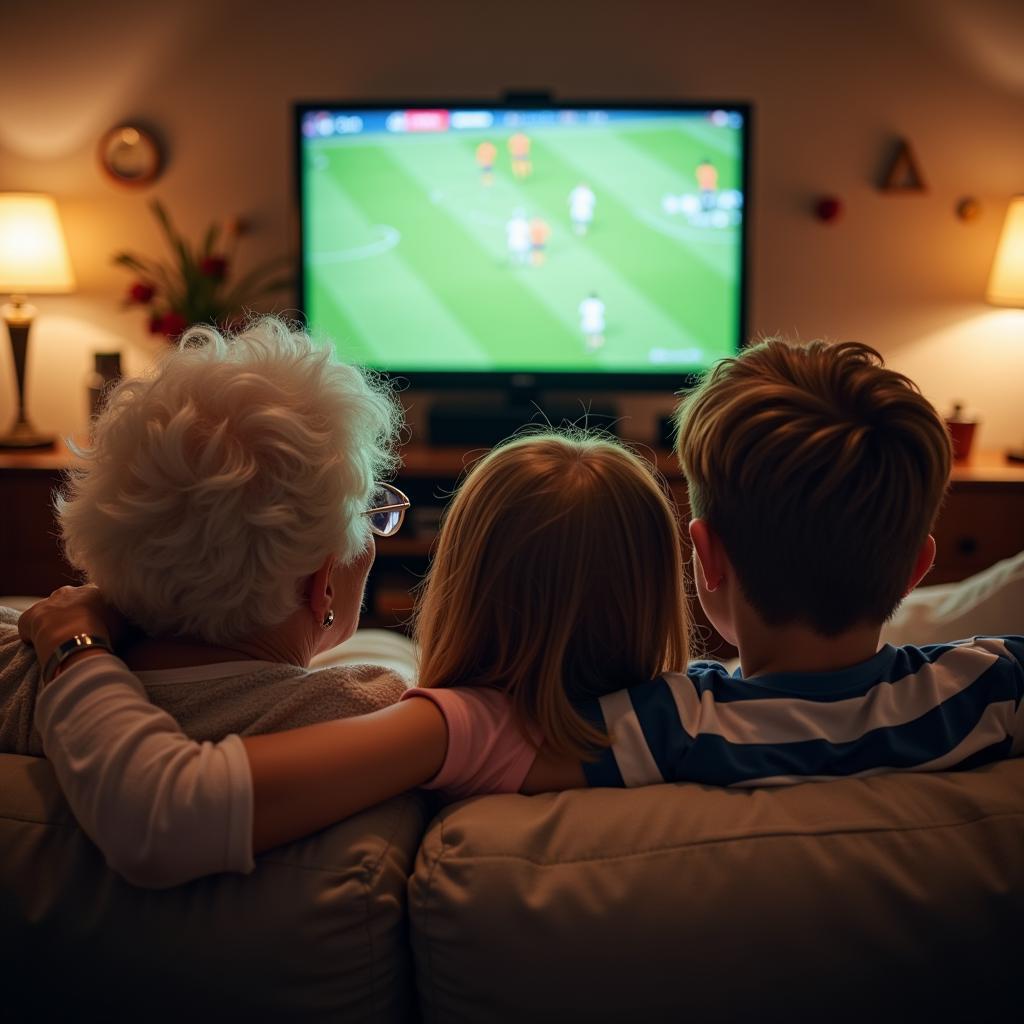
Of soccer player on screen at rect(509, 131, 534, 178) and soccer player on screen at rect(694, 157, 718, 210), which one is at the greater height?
soccer player on screen at rect(509, 131, 534, 178)

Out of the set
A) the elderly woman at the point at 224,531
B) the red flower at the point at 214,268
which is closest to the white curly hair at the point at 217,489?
the elderly woman at the point at 224,531

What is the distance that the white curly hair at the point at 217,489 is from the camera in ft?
2.97

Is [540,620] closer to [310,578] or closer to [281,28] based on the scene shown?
[310,578]

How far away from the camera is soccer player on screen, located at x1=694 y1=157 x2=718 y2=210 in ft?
10.3

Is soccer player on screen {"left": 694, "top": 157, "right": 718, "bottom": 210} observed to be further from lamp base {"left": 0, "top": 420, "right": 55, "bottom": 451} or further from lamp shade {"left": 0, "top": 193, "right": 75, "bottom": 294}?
lamp base {"left": 0, "top": 420, "right": 55, "bottom": 451}

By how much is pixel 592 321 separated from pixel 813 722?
7.90 ft

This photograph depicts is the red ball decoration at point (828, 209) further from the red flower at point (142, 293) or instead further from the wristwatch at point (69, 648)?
the wristwatch at point (69, 648)

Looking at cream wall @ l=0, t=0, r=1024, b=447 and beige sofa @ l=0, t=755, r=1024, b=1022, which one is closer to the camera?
beige sofa @ l=0, t=755, r=1024, b=1022

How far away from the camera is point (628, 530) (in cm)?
98

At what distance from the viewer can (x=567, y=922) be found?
79cm

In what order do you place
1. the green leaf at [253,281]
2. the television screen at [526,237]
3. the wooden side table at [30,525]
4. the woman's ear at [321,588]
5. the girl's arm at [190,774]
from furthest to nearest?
the green leaf at [253,281] → the television screen at [526,237] → the wooden side table at [30,525] → the woman's ear at [321,588] → the girl's arm at [190,774]

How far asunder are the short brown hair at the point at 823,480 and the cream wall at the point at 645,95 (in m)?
2.56

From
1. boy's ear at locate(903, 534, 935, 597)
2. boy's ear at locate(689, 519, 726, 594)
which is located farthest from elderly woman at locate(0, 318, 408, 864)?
boy's ear at locate(903, 534, 935, 597)

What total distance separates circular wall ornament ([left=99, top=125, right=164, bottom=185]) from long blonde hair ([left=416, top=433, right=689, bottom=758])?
278 cm
